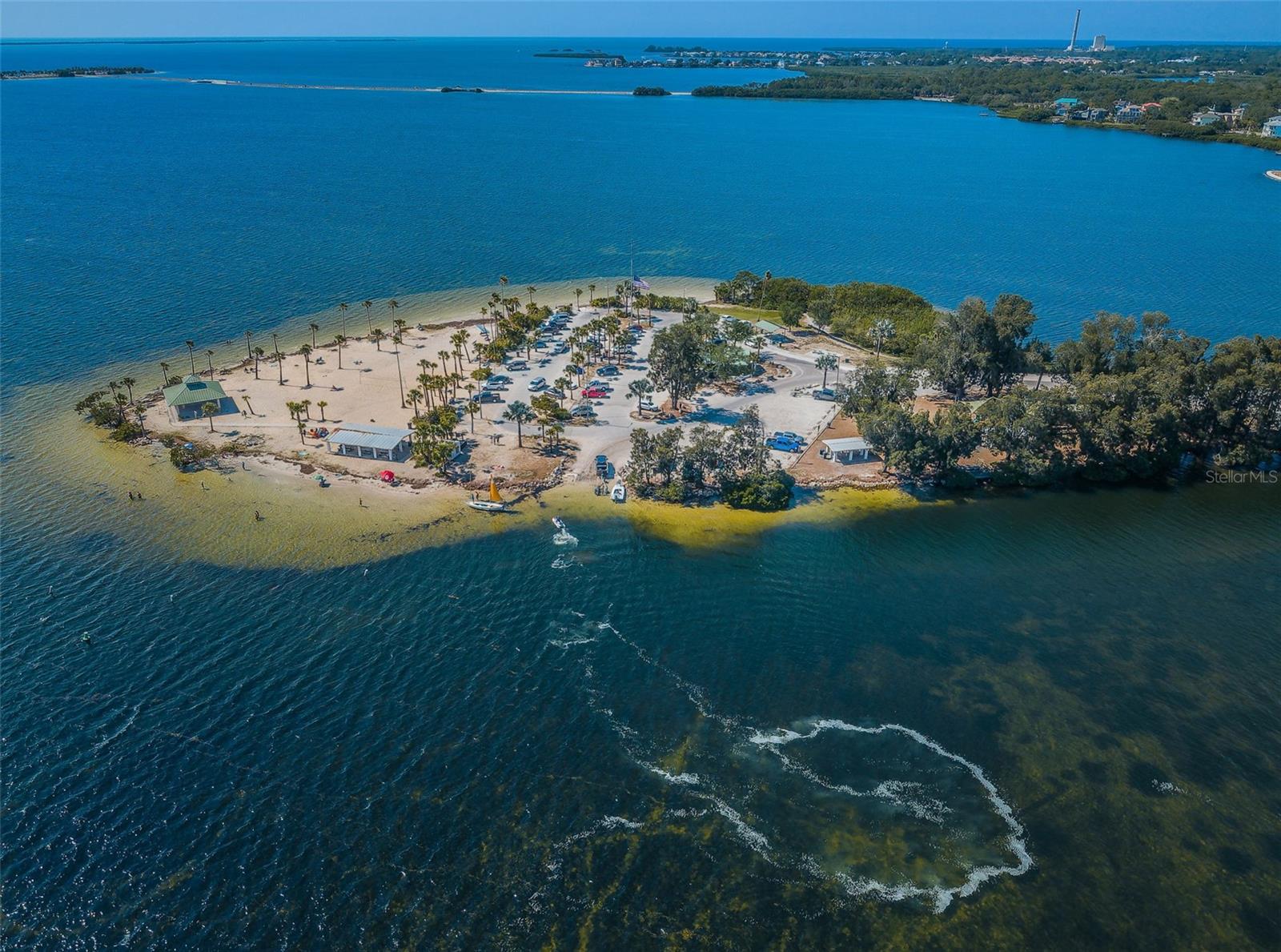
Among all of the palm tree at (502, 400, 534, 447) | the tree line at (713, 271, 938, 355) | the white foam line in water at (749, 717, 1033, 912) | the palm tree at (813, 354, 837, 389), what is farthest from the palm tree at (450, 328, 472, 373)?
the white foam line in water at (749, 717, 1033, 912)

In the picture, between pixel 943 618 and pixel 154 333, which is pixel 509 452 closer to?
pixel 943 618

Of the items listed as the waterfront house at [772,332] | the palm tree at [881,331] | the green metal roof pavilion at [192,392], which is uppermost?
the palm tree at [881,331]

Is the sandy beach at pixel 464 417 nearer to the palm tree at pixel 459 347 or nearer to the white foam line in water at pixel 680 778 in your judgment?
the palm tree at pixel 459 347

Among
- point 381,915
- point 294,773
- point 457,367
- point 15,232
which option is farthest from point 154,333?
point 381,915

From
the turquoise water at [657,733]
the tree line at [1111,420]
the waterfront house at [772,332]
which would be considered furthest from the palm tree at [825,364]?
the turquoise water at [657,733]

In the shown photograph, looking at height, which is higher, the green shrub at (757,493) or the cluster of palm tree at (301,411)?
the cluster of palm tree at (301,411)
